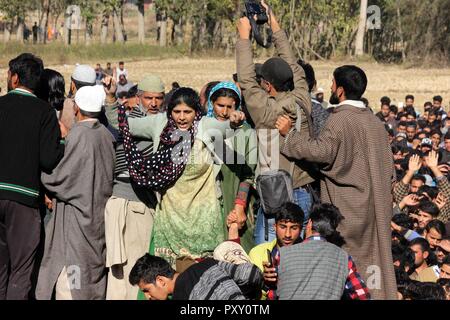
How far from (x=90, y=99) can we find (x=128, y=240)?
0.89m

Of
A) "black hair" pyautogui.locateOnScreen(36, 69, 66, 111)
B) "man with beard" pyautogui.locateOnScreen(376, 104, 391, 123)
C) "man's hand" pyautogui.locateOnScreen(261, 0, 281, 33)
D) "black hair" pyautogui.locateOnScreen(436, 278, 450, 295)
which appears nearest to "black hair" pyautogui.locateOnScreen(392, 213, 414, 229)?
"black hair" pyautogui.locateOnScreen(436, 278, 450, 295)

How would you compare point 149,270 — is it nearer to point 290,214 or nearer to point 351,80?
point 290,214

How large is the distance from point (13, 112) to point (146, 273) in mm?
1231

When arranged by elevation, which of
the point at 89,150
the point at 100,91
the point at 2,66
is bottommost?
the point at 2,66

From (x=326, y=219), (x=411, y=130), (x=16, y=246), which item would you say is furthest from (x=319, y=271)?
(x=411, y=130)

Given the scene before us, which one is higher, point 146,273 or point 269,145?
point 269,145

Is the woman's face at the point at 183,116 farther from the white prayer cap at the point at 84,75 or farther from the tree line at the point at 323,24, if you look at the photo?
the tree line at the point at 323,24

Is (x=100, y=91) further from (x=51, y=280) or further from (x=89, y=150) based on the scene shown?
(x=51, y=280)

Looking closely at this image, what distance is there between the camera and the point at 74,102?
18.6 ft

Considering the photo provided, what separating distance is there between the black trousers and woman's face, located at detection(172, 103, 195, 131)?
3.27 feet

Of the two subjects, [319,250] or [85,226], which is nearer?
[319,250]

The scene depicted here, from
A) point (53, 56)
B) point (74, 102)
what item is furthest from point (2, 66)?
point (74, 102)

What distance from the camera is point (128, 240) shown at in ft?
18.4

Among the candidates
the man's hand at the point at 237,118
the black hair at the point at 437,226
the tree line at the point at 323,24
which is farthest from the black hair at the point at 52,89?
the tree line at the point at 323,24
